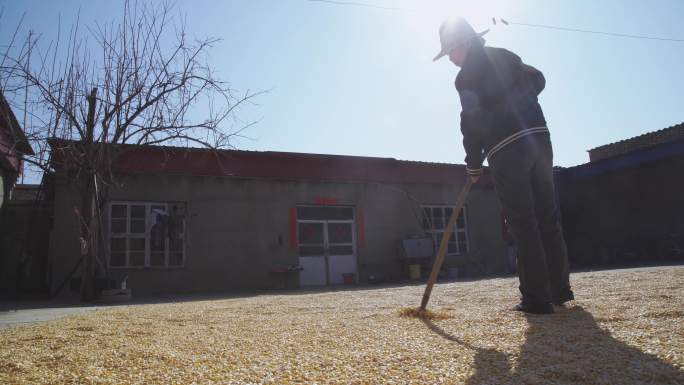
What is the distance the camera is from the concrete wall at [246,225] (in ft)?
31.5

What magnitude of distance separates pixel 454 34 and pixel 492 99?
1.65ft

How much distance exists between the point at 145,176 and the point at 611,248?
14.2 metres

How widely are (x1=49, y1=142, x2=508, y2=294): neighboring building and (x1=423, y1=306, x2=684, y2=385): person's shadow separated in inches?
307

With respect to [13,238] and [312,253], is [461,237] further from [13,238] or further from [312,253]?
[13,238]

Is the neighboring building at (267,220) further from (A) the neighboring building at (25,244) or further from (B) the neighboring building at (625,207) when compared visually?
(B) the neighboring building at (625,207)

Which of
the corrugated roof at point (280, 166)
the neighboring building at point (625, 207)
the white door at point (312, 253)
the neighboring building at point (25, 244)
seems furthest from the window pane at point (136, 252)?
the neighboring building at point (625, 207)

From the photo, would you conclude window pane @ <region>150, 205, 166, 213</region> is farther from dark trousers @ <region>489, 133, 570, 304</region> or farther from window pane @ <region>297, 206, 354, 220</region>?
dark trousers @ <region>489, 133, 570, 304</region>

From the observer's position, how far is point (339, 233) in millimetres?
11828

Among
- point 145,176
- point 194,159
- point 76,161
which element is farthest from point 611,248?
point 76,161

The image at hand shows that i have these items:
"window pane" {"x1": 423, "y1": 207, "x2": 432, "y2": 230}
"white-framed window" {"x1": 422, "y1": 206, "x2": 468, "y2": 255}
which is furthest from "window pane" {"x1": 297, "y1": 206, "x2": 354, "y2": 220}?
"white-framed window" {"x1": 422, "y1": 206, "x2": 468, "y2": 255}

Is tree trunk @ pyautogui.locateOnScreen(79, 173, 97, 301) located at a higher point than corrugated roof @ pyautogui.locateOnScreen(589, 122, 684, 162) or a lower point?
lower

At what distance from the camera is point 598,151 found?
23.4 metres

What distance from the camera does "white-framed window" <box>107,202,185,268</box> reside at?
960cm

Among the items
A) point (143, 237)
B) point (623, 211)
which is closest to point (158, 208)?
point (143, 237)
